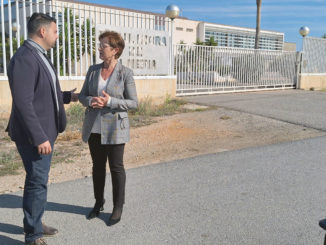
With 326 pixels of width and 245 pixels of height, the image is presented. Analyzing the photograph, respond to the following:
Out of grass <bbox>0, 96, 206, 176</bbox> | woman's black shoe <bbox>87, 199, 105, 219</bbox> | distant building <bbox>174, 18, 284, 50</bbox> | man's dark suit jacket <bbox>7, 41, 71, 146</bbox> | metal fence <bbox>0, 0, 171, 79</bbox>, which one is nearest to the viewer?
man's dark suit jacket <bbox>7, 41, 71, 146</bbox>

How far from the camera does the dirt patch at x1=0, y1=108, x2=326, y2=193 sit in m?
5.43

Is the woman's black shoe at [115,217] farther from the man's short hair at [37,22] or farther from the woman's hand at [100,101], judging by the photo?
the man's short hair at [37,22]

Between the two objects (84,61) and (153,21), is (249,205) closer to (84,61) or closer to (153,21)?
(84,61)

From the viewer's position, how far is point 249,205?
3.94 m

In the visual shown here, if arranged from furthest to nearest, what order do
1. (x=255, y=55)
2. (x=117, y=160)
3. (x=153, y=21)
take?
(x=255, y=55), (x=153, y=21), (x=117, y=160)

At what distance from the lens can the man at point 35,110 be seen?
2.69m

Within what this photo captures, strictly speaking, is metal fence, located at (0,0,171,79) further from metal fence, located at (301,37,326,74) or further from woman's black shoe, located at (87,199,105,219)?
metal fence, located at (301,37,326,74)

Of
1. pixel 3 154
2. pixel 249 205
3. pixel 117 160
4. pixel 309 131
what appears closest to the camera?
Result: pixel 117 160

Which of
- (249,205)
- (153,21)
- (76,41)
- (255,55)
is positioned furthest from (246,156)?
(255,55)

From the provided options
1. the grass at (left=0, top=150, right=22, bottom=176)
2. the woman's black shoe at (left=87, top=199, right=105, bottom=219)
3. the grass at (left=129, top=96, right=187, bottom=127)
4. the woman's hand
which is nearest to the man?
the woman's hand

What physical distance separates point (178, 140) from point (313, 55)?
16204mm

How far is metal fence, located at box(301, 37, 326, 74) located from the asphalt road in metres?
16.0

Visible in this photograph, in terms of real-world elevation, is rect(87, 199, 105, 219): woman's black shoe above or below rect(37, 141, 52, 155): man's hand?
below

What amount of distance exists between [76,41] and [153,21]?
2.96m
